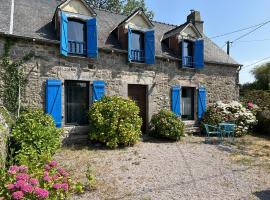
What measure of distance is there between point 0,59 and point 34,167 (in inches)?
220

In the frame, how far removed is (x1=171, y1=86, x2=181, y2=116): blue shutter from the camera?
12562 mm

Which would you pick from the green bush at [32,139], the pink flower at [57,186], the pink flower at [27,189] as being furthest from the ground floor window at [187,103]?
the pink flower at [27,189]

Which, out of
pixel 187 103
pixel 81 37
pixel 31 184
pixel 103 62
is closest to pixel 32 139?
pixel 31 184

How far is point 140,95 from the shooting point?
1211 cm

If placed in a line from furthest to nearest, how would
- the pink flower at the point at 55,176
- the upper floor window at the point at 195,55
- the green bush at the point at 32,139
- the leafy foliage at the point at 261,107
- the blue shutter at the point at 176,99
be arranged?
the leafy foliage at the point at 261,107
the upper floor window at the point at 195,55
the blue shutter at the point at 176,99
the green bush at the point at 32,139
the pink flower at the point at 55,176

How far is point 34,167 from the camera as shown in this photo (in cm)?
471

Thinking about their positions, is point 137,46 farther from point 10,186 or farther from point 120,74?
point 10,186

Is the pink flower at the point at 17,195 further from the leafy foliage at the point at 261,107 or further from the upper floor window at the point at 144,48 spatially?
the leafy foliage at the point at 261,107

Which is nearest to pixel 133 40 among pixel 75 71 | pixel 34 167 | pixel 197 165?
pixel 75 71

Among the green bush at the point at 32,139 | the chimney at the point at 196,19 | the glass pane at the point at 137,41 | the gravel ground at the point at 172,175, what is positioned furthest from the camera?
the chimney at the point at 196,19

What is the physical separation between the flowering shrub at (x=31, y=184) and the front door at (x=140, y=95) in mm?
7593

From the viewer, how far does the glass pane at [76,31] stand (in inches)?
412

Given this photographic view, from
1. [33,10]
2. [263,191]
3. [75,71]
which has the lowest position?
[263,191]

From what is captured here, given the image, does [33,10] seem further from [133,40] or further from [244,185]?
[244,185]
